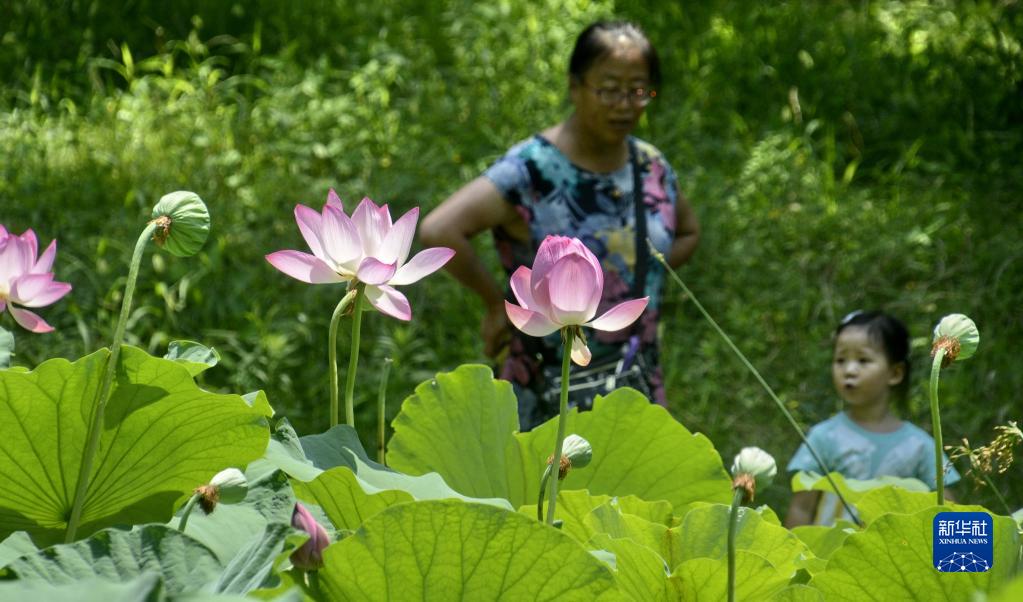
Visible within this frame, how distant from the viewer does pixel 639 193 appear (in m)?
2.58

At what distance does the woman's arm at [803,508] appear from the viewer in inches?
99.3

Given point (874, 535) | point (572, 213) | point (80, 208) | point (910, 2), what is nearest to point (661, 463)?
point (874, 535)

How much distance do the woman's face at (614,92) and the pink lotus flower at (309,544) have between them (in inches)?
74.5

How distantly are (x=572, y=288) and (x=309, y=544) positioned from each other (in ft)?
0.77

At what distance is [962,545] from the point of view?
76 centimetres

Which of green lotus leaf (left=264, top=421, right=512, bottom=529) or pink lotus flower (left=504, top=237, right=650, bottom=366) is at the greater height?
pink lotus flower (left=504, top=237, right=650, bottom=366)

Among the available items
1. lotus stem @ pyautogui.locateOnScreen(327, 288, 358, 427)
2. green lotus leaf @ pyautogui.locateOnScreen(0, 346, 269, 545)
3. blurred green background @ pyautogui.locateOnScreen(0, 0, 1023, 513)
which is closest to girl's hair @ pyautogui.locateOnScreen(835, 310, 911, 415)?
blurred green background @ pyautogui.locateOnScreen(0, 0, 1023, 513)

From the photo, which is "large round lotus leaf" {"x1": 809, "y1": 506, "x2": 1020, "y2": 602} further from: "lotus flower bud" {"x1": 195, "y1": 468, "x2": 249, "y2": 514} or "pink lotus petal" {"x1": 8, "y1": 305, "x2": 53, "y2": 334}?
"pink lotus petal" {"x1": 8, "y1": 305, "x2": 53, "y2": 334}

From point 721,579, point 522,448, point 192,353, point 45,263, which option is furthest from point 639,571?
point 45,263

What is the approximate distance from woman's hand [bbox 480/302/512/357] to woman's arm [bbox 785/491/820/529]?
647 millimetres

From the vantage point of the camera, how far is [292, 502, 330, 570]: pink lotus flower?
68cm

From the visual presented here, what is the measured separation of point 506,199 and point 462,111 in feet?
7.39

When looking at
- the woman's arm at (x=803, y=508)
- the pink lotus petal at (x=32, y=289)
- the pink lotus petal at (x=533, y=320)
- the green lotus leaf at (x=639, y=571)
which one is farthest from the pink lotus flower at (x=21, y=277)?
the woman's arm at (x=803, y=508)

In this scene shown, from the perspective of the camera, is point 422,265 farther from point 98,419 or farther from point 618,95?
point 618,95
